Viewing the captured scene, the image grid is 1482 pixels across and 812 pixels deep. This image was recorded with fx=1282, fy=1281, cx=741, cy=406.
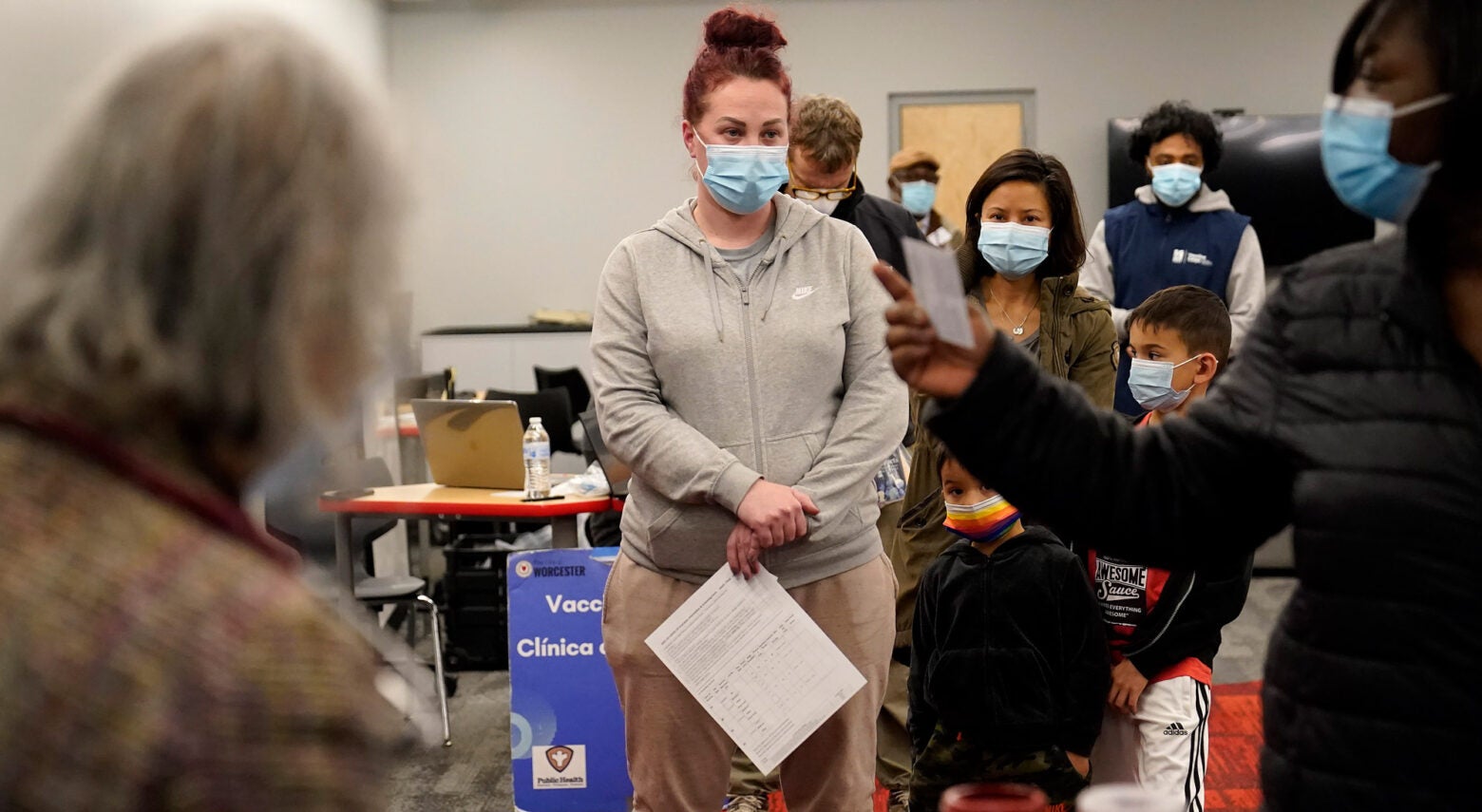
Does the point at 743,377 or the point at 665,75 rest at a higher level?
the point at 665,75

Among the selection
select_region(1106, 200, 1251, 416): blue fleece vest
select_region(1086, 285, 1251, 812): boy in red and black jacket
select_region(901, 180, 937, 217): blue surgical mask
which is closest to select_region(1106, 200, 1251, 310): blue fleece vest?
select_region(1106, 200, 1251, 416): blue fleece vest

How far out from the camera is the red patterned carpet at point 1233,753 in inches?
130

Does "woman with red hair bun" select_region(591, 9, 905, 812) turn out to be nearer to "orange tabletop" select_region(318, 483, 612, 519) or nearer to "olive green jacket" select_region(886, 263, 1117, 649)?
"olive green jacket" select_region(886, 263, 1117, 649)

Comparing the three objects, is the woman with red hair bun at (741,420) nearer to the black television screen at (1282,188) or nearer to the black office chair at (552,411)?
the black office chair at (552,411)

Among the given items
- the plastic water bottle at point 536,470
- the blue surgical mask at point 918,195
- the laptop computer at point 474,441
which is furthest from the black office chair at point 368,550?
the blue surgical mask at point 918,195

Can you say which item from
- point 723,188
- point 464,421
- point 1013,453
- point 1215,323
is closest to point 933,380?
point 1013,453

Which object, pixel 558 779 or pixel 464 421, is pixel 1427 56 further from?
pixel 464 421

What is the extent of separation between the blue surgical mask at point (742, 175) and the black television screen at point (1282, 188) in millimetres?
5633

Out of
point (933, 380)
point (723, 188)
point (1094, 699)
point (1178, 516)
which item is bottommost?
point (1094, 699)

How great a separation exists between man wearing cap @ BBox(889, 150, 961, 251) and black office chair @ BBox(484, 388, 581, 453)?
1.73m

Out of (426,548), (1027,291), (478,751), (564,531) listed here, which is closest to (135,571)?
(1027,291)

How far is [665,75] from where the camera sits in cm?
836

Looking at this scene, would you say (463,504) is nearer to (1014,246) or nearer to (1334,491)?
(1014,246)

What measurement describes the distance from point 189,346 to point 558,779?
2.80 m
